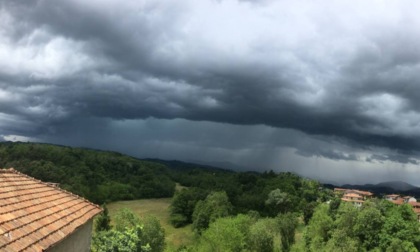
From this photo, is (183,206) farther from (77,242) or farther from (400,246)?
(77,242)

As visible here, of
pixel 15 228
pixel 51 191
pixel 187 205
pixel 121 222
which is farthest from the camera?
pixel 187 205

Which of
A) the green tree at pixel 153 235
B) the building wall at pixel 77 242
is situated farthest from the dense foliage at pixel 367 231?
the building wall at pixel 77 242

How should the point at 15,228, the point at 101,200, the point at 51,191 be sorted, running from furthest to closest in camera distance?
the point at 101,200
the point at 51,191
the point at 15,228

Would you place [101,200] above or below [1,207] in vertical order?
below

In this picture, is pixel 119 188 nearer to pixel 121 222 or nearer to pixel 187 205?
pixel 187 205

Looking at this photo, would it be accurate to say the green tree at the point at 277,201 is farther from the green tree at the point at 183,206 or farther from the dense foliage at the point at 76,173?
the dense foliage at the point at 76,173

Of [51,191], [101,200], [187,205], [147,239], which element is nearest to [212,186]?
[187,205]

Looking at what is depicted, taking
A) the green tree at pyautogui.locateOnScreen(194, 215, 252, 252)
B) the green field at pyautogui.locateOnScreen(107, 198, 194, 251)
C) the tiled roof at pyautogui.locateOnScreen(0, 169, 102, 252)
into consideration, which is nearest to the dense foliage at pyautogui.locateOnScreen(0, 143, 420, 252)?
the green tree at pyautogui.locateOnScreen(194, 215, 252, 252)

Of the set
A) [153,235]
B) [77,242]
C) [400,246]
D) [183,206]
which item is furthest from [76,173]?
[77,242]
